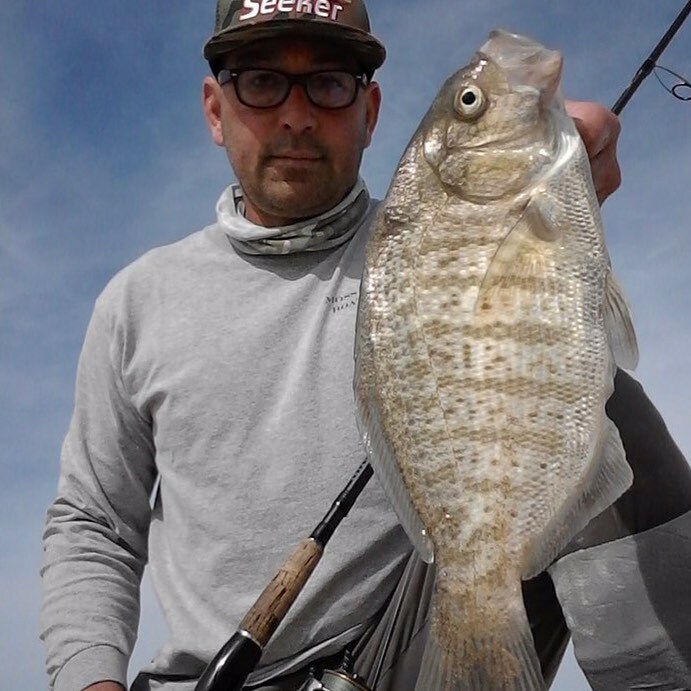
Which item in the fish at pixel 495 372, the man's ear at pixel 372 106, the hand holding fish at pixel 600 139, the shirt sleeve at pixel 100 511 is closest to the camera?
the fish at pixel 495 372

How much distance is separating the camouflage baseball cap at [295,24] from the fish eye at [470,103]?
116 cm

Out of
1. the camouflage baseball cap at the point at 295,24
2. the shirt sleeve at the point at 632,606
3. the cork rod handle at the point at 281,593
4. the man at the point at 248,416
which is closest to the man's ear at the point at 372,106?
the man at the point at 248,416

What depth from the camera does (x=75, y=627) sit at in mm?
3869

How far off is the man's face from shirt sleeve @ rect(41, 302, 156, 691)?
83 centimetres

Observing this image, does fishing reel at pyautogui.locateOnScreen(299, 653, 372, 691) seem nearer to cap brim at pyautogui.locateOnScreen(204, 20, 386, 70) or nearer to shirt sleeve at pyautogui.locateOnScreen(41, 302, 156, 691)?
shirt sleeve at pyautogui.locateOnScreen(41, 302, 156, 691)

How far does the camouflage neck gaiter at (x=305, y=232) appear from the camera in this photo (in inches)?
157

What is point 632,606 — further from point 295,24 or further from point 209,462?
point 295,24

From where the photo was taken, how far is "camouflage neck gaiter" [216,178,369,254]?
3984 millimetres

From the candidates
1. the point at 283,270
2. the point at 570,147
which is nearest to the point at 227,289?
the point at 283,270

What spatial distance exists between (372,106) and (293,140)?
53 centimetres

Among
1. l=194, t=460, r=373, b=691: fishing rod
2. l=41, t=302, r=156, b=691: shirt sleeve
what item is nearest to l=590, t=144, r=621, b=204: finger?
l=194, t=460, r=373, b=691: fishing rod

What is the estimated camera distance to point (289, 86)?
3.84 m

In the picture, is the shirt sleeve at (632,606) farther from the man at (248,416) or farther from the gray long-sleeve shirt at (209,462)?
the gray long-sleeve shirt at (209,462)

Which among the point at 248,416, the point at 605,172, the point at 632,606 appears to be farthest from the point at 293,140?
the point at 632,606
